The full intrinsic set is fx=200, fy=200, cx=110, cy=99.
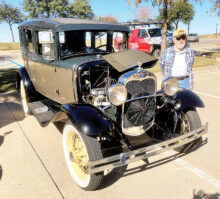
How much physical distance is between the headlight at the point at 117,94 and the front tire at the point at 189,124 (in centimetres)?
100

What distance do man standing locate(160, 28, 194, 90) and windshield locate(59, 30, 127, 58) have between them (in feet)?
3.05

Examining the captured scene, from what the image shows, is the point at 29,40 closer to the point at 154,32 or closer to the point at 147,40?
the point at 147,40

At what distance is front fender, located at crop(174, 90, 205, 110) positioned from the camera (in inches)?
101

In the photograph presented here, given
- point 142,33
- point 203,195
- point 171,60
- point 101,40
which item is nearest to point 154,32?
point 142,33

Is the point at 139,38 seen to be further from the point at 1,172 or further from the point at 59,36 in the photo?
the point at 1,172

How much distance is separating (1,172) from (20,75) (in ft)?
8.10

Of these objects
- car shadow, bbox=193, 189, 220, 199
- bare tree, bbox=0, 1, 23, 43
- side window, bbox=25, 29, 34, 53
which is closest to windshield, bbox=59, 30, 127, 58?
side window, bbox=25, 29, 34, 53

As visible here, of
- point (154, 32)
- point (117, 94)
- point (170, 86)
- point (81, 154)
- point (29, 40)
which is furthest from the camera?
point (154, 32)

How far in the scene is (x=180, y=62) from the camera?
312 cm

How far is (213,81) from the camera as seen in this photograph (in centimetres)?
678

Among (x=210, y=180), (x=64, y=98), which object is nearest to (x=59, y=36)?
(x=64, y=98)

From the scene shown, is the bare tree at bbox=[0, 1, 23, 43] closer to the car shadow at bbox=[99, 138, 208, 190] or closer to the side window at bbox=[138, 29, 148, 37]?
the side window at bbox=[138, 29, 148, 37]

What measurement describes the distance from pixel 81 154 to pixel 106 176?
423 mm

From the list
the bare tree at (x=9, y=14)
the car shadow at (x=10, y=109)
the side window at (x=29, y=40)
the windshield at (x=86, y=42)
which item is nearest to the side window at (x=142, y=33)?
the car shadow at (x=10, y=109)
